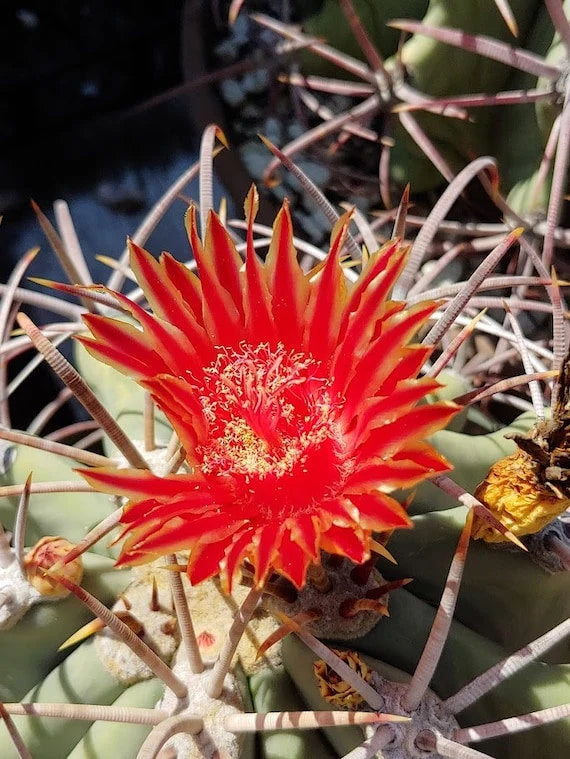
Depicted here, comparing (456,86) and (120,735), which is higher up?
(456,86)

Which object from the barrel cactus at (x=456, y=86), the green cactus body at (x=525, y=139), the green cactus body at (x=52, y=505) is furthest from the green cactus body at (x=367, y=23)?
the green cactus body at (x=52, y=505)

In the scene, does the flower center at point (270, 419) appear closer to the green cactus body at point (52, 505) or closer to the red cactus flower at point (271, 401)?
the red cactus flower at point (271, 401)

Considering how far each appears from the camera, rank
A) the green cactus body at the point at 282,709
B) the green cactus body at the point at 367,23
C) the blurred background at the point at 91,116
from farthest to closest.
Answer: the blurred background at the point at 91,116
the green cactus body at the point at 367,23
the green cactus body at the point at 282,709

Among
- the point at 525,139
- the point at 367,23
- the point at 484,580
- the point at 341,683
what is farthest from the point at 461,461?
the point at 367,23

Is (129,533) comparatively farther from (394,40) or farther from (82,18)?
(82,18)

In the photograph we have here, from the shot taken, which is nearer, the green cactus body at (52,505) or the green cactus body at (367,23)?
the green cactus body at (52,505)

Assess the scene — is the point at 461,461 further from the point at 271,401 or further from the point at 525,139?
the point at 525,139

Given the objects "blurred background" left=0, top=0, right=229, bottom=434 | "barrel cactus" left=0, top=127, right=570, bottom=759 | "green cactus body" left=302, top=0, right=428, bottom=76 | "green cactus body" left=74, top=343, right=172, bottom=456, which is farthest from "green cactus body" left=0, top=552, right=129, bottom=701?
"blurred background" left=0, top=0, right=229, bottom=434
